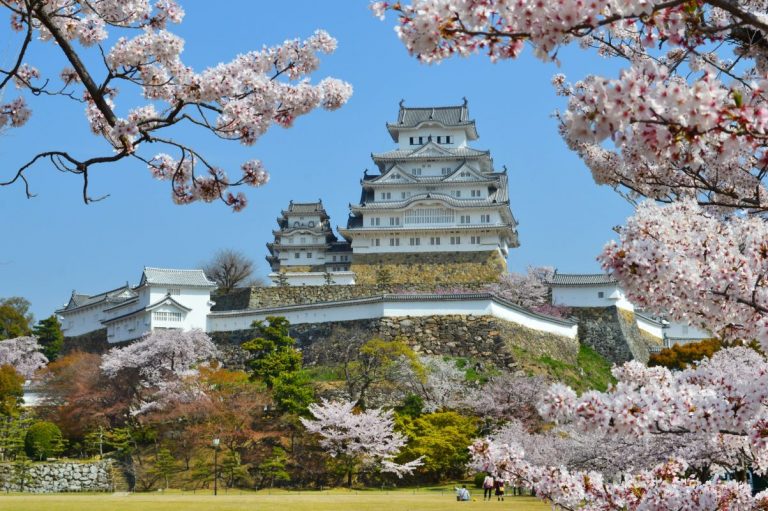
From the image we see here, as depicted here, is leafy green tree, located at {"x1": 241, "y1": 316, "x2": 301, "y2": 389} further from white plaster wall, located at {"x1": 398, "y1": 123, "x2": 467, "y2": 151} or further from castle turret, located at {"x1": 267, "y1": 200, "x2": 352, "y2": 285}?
white plaster wall, located at {"x1": 398, "y1": 123, "x2": 467, "y2": 151}

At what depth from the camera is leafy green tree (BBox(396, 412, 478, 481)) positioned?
2572 centimetres

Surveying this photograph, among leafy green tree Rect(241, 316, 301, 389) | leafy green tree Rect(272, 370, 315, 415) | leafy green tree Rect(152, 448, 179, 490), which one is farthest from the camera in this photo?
leafy green tree Rect(241, 316, 301, 389)

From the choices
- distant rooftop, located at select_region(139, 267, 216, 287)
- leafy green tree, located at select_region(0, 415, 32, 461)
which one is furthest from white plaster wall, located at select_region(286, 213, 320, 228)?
leafy green tree, located at select_region(0, 415, 32, 461)

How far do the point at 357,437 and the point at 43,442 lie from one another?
10950mm

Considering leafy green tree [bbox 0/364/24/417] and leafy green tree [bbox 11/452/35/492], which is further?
leafy green tree [bbox 0/364/24/417]

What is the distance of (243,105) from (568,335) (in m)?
31.8

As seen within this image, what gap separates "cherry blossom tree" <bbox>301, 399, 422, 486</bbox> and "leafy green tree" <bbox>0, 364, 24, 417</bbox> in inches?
462

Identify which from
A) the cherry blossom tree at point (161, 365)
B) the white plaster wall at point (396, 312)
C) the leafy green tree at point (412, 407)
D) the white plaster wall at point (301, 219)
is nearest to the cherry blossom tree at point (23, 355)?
the cherry blossom tree at point (161, 365)

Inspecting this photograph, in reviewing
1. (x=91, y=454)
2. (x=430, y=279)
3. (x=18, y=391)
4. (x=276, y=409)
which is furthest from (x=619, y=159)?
(x=430, y=279)

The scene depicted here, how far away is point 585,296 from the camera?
38.4 metres

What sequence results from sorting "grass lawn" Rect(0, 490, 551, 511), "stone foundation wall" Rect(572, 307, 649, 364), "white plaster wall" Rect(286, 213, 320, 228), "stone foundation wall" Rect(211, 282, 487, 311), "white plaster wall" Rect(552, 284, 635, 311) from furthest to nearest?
"white plaster wall" Rect(286, 213, 320, 228) < "stone foundation wall" Rect(211, 282, 487, 311) < "white plaster wall" Rect(552, 284, 635, 311) < "stone foundation wall" Rect(572, 307, 649, 364) < "grass lawn" Rect(0, 490, 551, 511)

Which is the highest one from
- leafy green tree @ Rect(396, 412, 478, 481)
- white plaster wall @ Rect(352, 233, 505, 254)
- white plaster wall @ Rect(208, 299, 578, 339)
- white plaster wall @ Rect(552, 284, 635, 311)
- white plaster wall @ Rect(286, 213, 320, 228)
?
white plaster wall @ Rect(286, 213, 320, 228)

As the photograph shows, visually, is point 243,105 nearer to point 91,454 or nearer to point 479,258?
point 91,454

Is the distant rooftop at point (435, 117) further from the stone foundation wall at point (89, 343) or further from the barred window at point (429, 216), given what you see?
the stone foundation wall at point (89, 343)
